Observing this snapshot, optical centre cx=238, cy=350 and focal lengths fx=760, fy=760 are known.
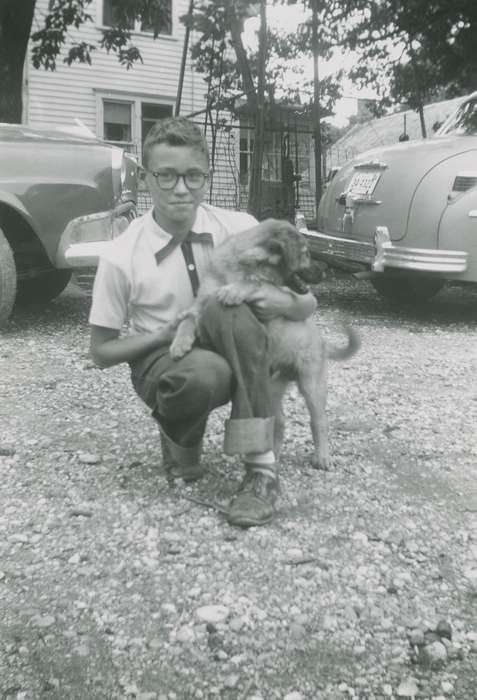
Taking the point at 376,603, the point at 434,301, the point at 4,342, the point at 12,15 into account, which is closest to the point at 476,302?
the point at 434,301

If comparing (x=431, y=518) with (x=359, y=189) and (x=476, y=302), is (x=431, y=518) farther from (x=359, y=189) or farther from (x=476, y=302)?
(x=476, y=302)

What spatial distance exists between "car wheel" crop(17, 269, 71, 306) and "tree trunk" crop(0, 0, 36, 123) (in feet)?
15.7

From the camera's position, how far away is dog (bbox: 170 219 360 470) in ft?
9.34

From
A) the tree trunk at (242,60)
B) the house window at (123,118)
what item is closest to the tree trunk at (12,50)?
the tree trunk at (242,60)

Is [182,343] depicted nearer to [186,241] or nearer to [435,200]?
[186,241]

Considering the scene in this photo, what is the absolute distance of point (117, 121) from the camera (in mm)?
19250

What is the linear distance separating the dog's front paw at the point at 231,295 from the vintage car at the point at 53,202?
326 cm

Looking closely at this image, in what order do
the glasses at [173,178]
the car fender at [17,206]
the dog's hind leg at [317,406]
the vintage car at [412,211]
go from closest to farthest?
the glasses at [173,178] → the dog's hind leg at [317,406] → the car fender at [17,206] → the vintage car at [412,211]

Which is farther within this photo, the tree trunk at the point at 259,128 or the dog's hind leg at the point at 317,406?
the tree trunk at the point at 259,128

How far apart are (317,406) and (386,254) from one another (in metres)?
3.78

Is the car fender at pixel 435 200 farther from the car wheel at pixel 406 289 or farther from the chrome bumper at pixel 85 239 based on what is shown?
the chrome bumper at pixel 85 239

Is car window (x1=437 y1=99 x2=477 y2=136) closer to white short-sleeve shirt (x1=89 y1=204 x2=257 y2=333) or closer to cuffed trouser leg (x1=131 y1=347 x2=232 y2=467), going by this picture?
white short-sleeve shirt (x1=89 y1=204 x2=257 y2=333)

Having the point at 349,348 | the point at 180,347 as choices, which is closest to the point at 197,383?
the point at 180,347

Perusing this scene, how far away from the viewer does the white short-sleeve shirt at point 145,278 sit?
289 cm
